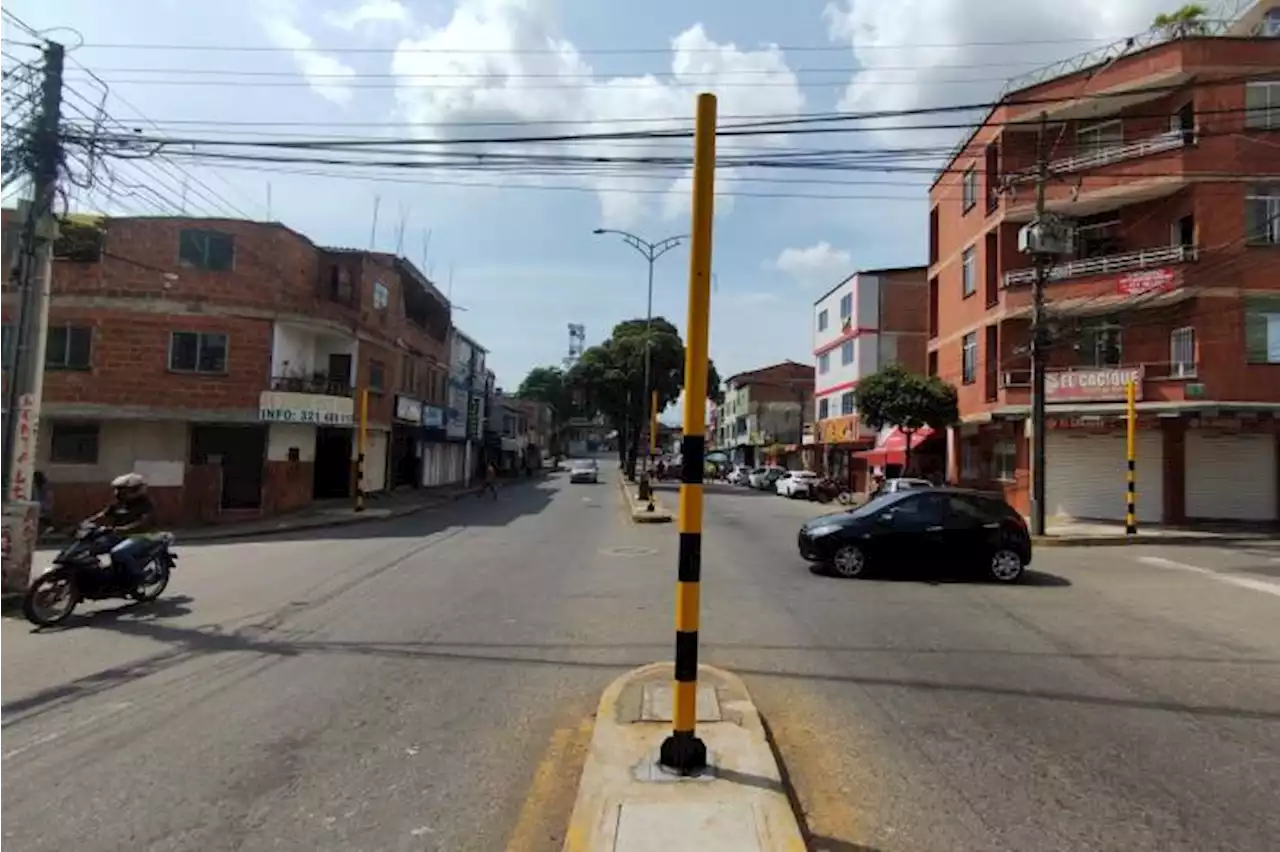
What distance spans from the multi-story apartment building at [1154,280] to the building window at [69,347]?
24048 millimetres

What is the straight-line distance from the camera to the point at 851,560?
566 inches

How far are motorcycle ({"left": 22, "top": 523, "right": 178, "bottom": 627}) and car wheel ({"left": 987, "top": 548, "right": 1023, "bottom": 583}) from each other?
11.6 m

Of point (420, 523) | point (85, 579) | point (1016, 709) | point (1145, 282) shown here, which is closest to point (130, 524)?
point (85, 579)

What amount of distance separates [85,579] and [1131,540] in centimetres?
2107

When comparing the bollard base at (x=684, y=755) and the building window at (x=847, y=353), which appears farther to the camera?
the building window at (x=847, y=353)

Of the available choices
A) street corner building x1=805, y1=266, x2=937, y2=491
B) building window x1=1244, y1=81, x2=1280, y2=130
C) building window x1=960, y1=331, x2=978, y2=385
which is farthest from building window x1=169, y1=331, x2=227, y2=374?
street corner building x1=805, y1=266, x2=937, y2=491

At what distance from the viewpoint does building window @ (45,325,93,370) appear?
2525cm

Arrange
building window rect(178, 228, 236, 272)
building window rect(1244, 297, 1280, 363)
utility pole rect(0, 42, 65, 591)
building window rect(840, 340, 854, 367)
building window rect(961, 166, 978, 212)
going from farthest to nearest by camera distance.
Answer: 1. building window rect(840, 340, 854, 367)
2. building window rect(961, 166, 978, 212)
3. building window rect(178, 228, 236, 272)
4. building window rect(1244, 297, 1280, 363)
5. utility pole rect(0, 42, 65, 591)

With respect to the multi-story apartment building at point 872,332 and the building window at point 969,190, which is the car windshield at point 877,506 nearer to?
the building window at point 969,190

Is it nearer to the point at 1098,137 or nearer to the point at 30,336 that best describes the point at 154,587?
the point at 30,336

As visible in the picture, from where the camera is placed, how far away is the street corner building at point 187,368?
25.1 meters

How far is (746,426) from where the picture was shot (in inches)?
3465

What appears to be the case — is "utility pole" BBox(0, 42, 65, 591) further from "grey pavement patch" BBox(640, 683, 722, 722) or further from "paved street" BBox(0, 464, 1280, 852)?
"grey pavement patch" BBox(640, 683, 722, 722)

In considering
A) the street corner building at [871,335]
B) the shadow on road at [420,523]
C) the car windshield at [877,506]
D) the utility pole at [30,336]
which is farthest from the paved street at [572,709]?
the street corner building at [871,335]
